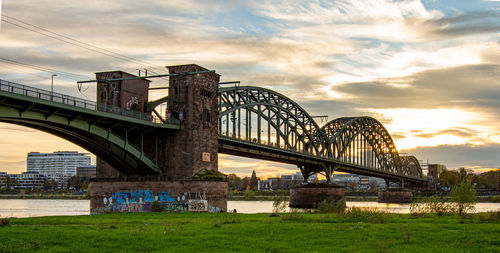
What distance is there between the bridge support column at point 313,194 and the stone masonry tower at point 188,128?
144ft

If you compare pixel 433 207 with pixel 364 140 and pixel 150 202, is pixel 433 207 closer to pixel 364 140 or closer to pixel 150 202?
pixel 150 202

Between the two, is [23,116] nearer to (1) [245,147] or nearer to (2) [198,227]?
(2) [198,227]

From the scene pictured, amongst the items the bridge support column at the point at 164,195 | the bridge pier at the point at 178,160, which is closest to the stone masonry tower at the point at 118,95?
the bridge pier at the point at 178,160

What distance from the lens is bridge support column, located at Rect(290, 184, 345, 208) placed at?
10162 cm

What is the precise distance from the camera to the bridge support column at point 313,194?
333ft

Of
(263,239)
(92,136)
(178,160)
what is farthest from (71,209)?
(263,239)

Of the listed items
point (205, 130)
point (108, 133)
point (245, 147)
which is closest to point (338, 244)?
point (108, 133)

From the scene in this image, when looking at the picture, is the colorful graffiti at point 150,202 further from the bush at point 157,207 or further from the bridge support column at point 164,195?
the bush at point 157,207

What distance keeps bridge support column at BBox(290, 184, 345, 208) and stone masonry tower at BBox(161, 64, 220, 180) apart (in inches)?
1725

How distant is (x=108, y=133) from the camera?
51.8 meters

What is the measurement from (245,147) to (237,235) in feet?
175

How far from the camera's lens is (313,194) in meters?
103

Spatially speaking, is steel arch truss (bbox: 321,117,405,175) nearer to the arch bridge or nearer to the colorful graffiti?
the arch bridge

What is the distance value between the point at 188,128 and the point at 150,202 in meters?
10.2
